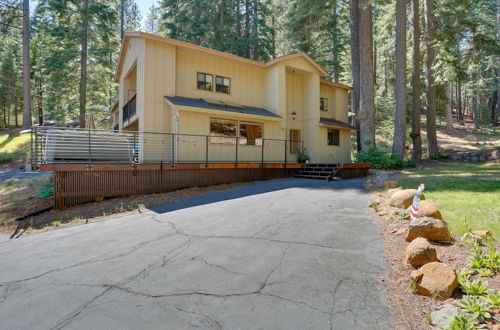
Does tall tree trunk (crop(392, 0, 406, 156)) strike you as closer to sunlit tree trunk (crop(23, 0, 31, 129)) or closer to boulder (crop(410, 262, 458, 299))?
boulder (crop(410, 262, 458, 299))

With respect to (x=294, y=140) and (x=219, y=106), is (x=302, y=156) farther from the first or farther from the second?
(x=219, y=106)

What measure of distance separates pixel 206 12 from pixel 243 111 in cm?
1501

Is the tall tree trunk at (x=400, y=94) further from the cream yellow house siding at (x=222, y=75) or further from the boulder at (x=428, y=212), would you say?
the boulder at (x=428, y=212)

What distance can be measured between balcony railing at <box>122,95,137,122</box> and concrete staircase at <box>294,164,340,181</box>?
9.19 metres

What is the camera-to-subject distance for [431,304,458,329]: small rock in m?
2.32

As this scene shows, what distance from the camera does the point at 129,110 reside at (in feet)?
45.8

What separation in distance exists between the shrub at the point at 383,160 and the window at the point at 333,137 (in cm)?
274

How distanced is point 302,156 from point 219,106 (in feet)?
20.3

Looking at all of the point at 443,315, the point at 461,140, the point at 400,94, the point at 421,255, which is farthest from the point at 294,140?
the point at 461,140

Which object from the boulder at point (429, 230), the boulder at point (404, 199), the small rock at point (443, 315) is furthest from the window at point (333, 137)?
the small rock at point (443, 315)

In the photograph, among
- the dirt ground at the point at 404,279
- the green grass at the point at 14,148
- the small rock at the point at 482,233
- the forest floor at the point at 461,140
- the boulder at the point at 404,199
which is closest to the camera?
the dirt ground at the point at 404,279

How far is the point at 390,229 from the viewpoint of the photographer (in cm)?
488

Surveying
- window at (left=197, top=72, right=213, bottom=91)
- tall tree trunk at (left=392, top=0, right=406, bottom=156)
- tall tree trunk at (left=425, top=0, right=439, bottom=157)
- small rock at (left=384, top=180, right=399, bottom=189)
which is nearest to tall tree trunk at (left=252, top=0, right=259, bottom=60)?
window at (left=197, top=72, right=213, bottom=91)

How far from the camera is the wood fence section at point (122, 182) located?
27.3ft
